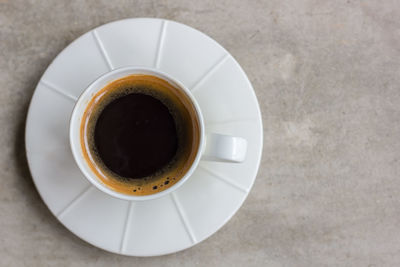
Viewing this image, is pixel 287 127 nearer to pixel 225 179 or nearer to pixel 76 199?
pixel 225 179

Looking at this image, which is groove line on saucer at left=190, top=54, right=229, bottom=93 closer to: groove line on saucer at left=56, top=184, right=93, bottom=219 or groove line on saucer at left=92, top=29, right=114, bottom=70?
groove line on saucer at left=92, top=29, right=114, bottom=70

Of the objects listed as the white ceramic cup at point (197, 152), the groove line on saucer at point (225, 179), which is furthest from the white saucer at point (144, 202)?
the white ceramic cup at point (197, 152)

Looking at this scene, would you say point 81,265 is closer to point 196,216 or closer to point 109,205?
point 109,205

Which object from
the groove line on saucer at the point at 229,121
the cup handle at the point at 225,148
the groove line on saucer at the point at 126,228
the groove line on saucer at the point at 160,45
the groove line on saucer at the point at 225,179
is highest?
the groove line on saucer at the point at 160,45

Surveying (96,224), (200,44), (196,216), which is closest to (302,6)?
(200,44)

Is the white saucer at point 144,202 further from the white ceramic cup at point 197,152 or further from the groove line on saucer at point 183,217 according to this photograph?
the white ceramic cup at point 197,152
